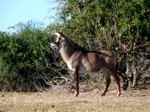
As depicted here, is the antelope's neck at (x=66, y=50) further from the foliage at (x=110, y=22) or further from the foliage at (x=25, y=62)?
the foliage at (x=25, y=62)

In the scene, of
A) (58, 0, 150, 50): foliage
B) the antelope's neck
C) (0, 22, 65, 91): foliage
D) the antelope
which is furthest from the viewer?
(0, 22, 65, 91): foliage

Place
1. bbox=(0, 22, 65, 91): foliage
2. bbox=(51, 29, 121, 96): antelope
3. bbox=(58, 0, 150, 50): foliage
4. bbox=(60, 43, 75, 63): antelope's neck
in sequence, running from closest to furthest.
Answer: bbox=(51, 29, 121, 96): antelope, bbox=(60, 43, 75, 63): antelope's neck, bbox=(58, 0, 150, 50): foliage, bbox=(0, 22, 65, 91): foliage

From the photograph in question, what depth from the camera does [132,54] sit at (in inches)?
746

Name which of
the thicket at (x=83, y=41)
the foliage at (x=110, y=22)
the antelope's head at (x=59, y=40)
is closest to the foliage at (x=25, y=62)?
the thicket at (x=83, y=41)

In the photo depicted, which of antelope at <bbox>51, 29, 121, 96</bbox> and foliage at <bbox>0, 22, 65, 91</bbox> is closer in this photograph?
antelope at <bbox>51, 29, 121, 96</bbox>

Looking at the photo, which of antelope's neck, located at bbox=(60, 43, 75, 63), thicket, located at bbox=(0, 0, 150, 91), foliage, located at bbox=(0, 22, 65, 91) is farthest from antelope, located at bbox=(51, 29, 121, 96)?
foliage, located at bbox=(0, 22, 65, 91)

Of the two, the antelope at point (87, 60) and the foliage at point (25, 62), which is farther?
the foliage at point (25, 62)

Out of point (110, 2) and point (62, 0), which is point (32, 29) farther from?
point (110, 2)

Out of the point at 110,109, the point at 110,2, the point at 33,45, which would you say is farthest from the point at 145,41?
the point at 110,109

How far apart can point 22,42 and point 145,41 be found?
256 inches

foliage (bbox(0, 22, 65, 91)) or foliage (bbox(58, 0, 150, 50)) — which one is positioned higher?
foliage (bbox(58, 0, 150, 50))

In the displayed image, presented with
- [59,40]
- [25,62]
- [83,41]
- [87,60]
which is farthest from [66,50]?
[25,62]

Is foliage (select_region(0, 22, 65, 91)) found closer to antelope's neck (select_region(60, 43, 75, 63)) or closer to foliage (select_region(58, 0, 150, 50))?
foliage (select_region(58, 0, 150, 50))

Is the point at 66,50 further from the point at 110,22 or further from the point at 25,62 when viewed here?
the point at 25,62
